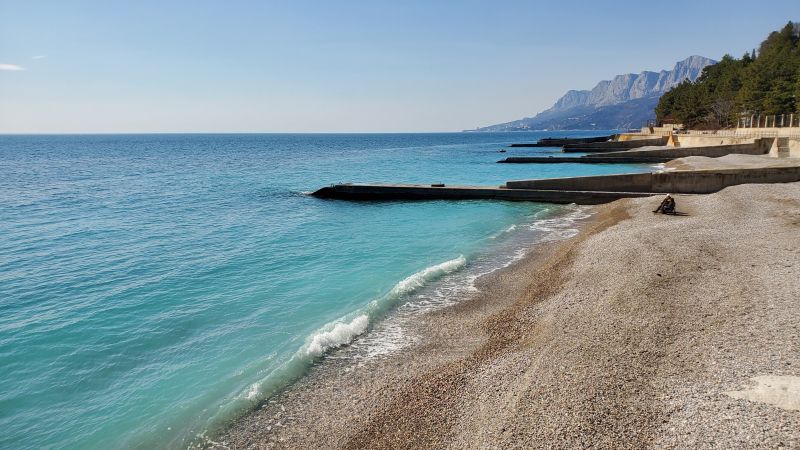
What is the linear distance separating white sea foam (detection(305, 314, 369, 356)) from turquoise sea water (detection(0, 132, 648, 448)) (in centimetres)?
5

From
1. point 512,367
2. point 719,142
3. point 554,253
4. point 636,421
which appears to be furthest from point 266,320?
point 719,142

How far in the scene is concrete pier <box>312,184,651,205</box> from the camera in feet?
101

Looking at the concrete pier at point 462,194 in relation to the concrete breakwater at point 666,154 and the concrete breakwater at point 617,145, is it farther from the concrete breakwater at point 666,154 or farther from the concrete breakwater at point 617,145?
the concrete breakwater at point 617,145

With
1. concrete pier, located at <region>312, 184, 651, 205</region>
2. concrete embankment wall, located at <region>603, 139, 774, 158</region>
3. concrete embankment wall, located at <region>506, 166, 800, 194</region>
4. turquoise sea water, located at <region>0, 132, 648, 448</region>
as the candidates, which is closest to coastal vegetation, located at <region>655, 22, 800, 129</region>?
concrete embankment wall, located at <region>603, 139, 774, 158</region>

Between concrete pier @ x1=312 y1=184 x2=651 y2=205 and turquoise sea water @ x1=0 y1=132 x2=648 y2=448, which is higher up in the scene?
concrete pier @ x1=312 y1=184 x2=651 y2=205

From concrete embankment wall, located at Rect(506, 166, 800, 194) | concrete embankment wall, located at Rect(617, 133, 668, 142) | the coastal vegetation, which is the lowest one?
concrete embankment wall, located at Rect(506, 166, 800, 194)

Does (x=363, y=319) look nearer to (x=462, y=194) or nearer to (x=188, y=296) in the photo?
(x=188, y=296)

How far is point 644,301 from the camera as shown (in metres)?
11.1

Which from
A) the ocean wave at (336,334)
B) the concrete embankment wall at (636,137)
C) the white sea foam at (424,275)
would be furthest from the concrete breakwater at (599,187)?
the concrete embankment wall at (636,137)

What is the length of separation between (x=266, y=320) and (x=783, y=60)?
79.3m

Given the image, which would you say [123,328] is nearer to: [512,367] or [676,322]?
[512,367]

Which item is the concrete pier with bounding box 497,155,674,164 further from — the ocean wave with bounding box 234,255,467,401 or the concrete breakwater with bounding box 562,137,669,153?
the ocean wave with bounding box 234,255,467,401

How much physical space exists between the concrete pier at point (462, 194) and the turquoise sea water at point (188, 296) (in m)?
1.98

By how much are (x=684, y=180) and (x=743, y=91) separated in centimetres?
5023
